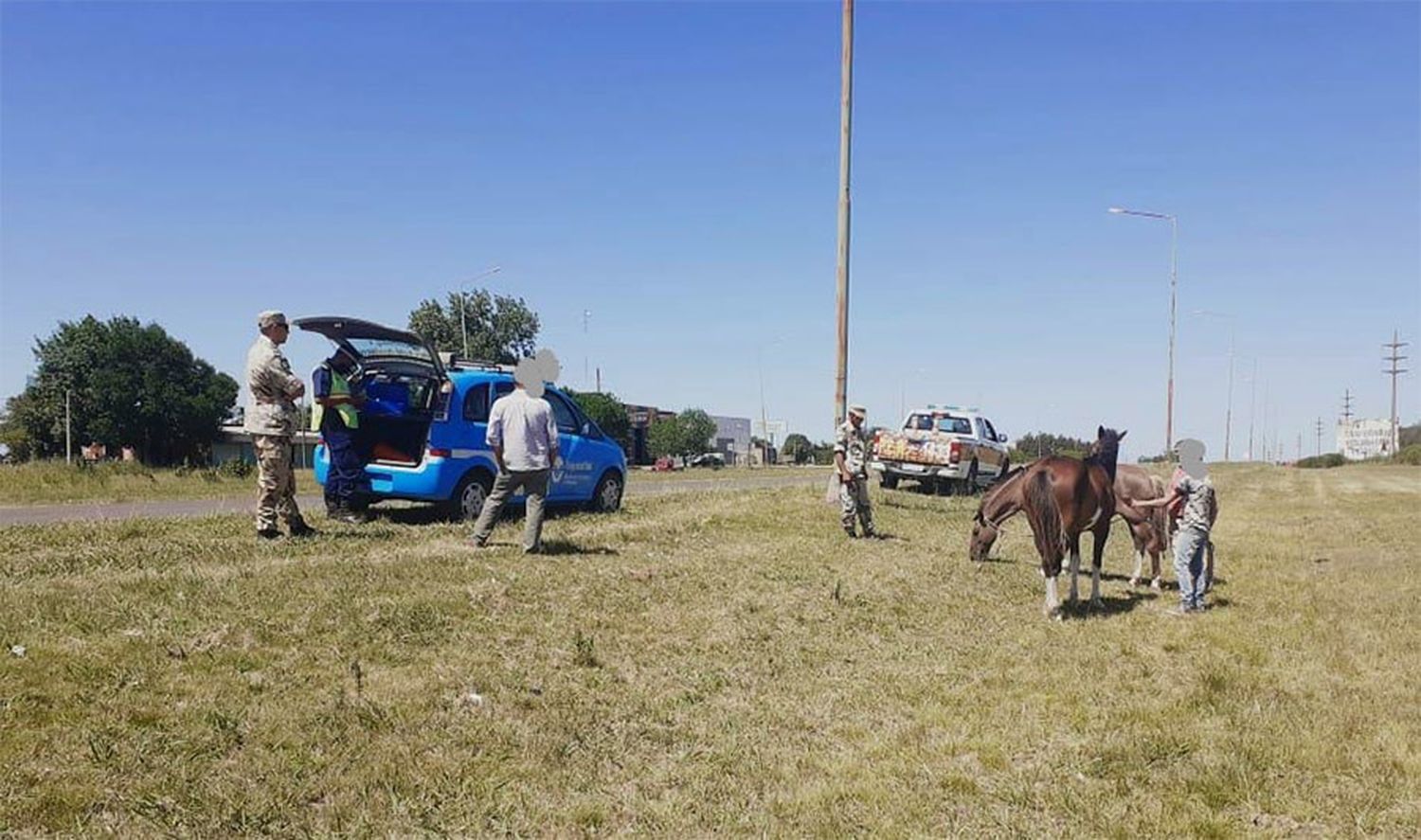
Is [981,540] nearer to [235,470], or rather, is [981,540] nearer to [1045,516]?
[1045,516]

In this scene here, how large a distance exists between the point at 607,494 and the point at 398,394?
3.93 meters

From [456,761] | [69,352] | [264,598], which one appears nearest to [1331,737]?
[456,761]

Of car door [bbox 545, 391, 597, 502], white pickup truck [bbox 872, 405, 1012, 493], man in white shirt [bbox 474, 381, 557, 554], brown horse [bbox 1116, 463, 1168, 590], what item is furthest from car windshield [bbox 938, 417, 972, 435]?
man in white shirt [bbox 474, 381, 557, 554]

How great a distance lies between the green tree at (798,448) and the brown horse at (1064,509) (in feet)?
350

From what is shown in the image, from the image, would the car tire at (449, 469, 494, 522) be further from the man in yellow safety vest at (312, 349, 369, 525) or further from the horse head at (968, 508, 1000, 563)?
the horse head at (968, 508, 1000, 563)

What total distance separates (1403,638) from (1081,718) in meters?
4.57

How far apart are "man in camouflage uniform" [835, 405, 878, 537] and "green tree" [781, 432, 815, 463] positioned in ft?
335

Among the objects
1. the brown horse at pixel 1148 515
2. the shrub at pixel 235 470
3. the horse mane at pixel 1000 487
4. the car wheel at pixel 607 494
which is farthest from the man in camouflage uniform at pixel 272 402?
the shrub at pixel 235 470

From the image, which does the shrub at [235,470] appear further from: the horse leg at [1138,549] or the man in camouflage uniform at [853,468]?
the horse leg at [1138,549]

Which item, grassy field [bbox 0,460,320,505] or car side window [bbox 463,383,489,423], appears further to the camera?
grassy field [bbox 0,460,320,505]

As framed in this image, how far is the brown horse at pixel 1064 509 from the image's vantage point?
30.7 ft

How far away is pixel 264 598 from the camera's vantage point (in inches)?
278

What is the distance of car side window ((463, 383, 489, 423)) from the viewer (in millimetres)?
12195

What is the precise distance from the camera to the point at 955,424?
26500 millimetres
